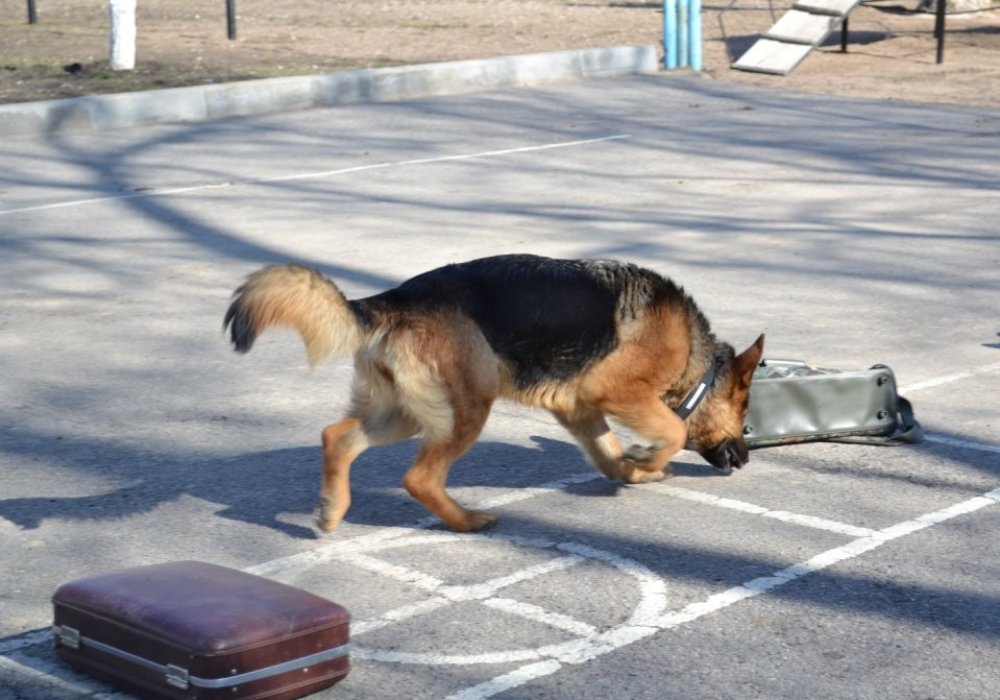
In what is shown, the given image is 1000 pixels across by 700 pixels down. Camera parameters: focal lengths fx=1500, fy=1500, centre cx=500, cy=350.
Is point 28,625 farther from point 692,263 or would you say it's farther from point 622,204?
point 622,204

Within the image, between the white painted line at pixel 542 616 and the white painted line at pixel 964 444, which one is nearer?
the white painted line at pixel 542 616

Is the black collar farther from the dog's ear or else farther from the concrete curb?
the concrete curb

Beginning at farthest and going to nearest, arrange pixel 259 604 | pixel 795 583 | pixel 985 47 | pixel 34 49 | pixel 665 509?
pixel 985 47 < pixel 34 49 < pixel 665 509 < pixel 795 583 < pixel 259 604

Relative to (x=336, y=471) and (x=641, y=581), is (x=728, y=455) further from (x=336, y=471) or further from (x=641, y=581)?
(x=336, y=471)

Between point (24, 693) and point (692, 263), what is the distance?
21.3ft

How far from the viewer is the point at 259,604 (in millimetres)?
3990

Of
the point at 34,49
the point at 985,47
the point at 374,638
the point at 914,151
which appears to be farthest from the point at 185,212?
the point at 985,47

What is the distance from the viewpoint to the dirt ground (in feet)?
62.3

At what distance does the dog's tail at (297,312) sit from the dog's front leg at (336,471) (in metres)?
0.39

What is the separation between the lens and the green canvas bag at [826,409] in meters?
6.20

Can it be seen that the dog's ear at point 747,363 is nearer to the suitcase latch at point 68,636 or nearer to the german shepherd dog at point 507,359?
the german shepherd dog at point 507,359

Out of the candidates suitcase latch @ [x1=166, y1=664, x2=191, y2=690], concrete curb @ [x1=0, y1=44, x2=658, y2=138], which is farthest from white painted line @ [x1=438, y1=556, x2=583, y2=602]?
concrete curb @ [x1=0, y1=44, x2=658, y2=138]

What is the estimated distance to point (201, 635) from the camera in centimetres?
380

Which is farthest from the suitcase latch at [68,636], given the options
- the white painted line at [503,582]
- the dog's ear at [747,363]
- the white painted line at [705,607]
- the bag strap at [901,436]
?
the bag strap at [901,436]
